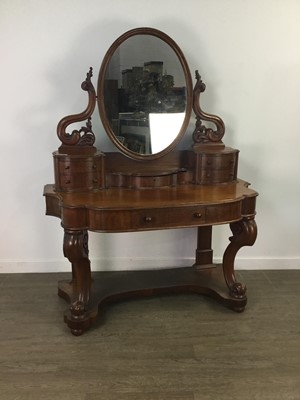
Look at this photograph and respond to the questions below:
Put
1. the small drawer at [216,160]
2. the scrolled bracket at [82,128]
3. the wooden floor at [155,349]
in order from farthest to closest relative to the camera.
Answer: the small drawer at [216,160], the scrolled bracket at [82,128], the wooden floor at [155,349]

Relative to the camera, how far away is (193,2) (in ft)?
7.17

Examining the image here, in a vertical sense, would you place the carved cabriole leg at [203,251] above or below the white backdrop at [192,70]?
below

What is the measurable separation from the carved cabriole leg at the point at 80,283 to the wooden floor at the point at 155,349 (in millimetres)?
97

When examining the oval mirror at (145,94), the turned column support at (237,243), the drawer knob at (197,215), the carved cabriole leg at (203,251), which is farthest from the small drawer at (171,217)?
the carved cabriole leg at (203,251)

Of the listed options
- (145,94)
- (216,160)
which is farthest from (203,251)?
(145,94)

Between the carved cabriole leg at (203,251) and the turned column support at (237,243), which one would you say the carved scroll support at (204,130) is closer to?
the turned column support at (237,243)

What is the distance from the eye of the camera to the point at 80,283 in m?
1.93

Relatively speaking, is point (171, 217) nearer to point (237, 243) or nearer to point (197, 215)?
→ point (197, 215)

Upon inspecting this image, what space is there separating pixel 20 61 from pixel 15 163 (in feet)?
2.11

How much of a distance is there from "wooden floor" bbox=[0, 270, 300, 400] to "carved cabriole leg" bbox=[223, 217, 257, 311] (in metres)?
0.13

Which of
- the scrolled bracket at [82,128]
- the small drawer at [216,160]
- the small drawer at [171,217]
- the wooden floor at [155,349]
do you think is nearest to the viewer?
the wooden floor at [155,349]

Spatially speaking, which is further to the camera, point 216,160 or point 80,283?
point 216,160

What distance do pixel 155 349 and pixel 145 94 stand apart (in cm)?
141

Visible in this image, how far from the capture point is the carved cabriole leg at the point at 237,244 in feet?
6.54
